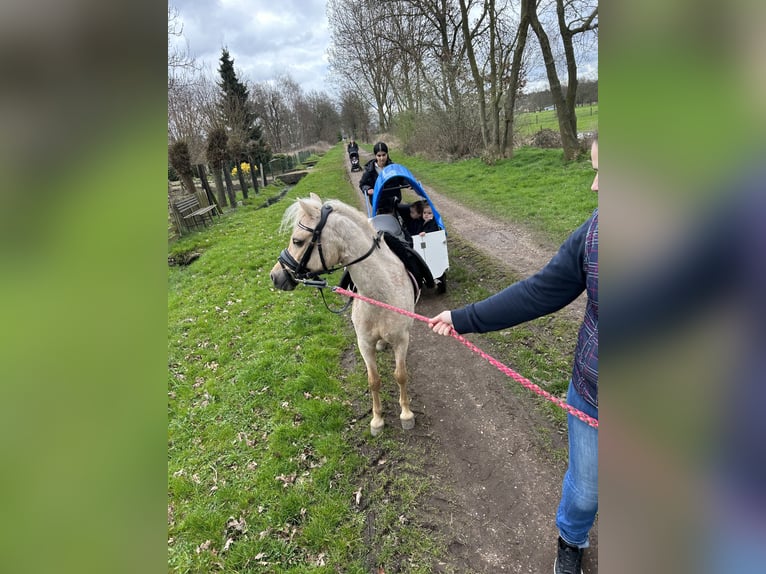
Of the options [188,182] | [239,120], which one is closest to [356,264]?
[188,182]

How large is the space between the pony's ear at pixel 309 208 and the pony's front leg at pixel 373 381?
4.43ft

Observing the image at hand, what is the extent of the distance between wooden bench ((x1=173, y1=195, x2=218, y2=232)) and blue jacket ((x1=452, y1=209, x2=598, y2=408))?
1346cm

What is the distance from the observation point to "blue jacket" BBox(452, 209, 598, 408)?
1590 mm

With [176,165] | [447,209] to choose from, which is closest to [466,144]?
[447,209]

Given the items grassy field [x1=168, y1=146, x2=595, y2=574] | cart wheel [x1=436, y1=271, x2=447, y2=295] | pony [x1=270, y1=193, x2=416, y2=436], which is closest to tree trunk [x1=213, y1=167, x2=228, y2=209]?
grassy field [x1=168, y1=146, x2=595, y2=574]

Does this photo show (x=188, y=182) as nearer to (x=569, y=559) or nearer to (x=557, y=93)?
(x=557, y=93)

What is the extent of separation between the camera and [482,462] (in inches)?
134

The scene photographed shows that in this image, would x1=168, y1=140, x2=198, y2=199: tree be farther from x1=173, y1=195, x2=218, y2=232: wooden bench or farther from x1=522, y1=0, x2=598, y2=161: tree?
x1=522, y1=0, x2=598, y2=161: tree

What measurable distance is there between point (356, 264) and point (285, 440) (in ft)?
6.68

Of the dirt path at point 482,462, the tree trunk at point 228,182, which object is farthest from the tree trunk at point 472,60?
the dirt path at point 482,462

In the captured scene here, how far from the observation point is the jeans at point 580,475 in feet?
6.23
